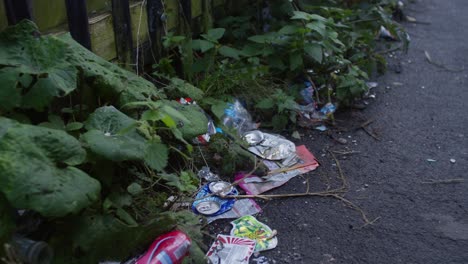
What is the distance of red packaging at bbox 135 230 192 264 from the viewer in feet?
5.87

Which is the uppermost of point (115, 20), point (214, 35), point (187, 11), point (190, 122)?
point (115, 20)

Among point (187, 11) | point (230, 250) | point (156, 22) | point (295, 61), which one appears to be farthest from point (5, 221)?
point (295, 61)

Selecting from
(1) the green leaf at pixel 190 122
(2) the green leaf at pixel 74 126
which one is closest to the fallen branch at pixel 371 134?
(1) the green leaf at pixel 190 122

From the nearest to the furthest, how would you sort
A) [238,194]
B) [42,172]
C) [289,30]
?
1. [42,172]
2. [238,194]
3. [289,30]

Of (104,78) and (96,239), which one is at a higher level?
(104,78)

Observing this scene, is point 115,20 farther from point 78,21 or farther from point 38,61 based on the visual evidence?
point 38,61

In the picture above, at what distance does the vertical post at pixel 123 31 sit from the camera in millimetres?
2602

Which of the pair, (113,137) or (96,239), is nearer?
(96,239)

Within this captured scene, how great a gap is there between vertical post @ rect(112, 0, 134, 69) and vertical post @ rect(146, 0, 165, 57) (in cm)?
23

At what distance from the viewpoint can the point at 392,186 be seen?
8.27 ft

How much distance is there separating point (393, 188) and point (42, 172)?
173 cm

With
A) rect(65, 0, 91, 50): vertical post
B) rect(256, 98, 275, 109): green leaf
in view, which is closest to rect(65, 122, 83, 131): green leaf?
rect(65, 0, 91, 50): vertical post

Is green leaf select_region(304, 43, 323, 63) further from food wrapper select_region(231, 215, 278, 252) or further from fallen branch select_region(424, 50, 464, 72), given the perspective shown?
fallen branch select_region(424, 50, 464, 72)

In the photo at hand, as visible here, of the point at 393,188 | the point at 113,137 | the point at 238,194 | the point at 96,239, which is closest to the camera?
the point at 96,239
